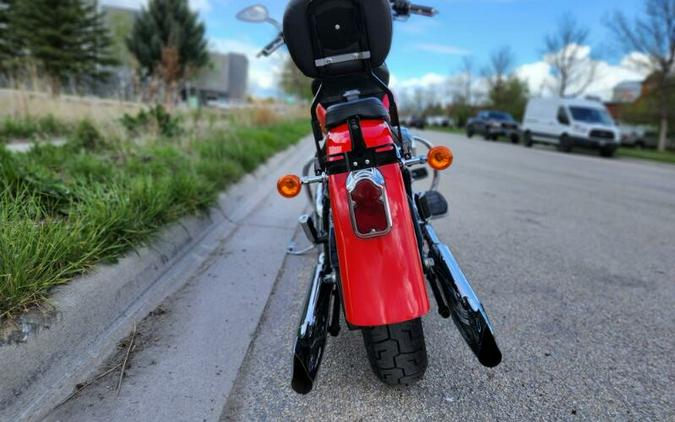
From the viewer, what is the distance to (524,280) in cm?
330

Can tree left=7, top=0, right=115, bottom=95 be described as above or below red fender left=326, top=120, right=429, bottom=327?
above

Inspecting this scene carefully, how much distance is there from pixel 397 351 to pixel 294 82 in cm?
3147

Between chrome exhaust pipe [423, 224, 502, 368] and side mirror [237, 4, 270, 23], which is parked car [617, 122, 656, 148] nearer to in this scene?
side mirror [237, 4, 270, 23]

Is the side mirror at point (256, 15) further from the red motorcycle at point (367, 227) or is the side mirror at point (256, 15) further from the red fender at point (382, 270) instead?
the red fender at point (382, 270)

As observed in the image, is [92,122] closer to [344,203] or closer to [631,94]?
[344,203]

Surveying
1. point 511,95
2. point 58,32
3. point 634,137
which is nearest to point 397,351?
point 634,137

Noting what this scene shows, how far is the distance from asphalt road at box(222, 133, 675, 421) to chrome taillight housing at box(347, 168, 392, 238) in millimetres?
749

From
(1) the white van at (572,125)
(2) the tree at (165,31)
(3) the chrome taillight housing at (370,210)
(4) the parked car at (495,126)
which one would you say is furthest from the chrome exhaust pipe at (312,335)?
(2) the tree at (165,31)

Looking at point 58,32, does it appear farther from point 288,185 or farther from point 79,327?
point 288,185

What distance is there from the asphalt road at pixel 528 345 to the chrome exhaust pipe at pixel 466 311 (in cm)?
31

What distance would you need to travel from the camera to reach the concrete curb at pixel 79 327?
1.85 metres

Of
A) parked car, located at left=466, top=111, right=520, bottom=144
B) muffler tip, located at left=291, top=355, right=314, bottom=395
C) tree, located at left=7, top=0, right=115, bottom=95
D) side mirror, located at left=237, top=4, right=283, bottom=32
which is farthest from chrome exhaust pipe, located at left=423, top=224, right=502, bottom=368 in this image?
tree, located at left=7, top=0, right=115, bottom=95

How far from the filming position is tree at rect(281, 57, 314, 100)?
28.8m

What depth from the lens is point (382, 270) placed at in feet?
5.69
